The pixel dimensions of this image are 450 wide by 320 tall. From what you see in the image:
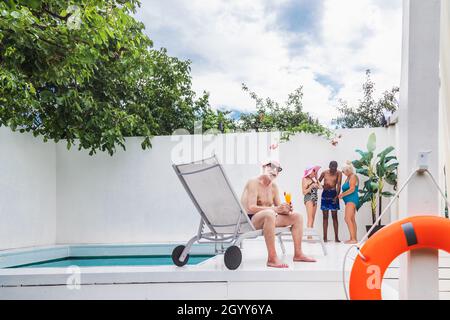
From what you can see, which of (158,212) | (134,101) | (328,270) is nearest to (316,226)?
(158,212)

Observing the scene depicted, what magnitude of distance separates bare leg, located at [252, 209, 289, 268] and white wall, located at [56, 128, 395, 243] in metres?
3.58

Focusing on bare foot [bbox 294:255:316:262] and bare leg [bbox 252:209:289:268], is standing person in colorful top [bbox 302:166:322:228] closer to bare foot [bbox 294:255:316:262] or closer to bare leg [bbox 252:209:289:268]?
bare foot [bbox 294:255:316:262]

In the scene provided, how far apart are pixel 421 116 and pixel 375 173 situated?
16.3 ft

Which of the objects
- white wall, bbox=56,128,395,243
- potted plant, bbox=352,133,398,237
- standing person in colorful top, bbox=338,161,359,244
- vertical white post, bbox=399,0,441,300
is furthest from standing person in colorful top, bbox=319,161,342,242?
vertical white post, bbox=399,0,441,300

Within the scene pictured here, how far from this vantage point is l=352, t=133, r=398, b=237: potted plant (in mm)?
6281

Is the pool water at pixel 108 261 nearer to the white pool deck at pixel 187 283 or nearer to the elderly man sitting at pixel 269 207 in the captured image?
the elderly man sitting at pixel 269 207

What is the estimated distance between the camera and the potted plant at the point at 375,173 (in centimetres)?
628

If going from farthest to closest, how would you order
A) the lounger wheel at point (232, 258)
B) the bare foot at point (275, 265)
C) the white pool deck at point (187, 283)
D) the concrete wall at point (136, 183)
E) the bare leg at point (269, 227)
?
the concrete wall at point (136, 183), the bare leg at point (269, 227), the bare foot at point (275, 265), the lounger wheel at point (232, 258), the white pool deck at point (187, 283)

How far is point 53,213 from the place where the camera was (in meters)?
7.37

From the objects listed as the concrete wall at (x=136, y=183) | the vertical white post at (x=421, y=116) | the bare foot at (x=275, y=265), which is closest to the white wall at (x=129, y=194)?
the concrete wall at (x=136, y=183)

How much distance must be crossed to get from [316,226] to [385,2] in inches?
142

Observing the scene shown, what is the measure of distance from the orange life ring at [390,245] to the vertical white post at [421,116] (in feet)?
0.35
